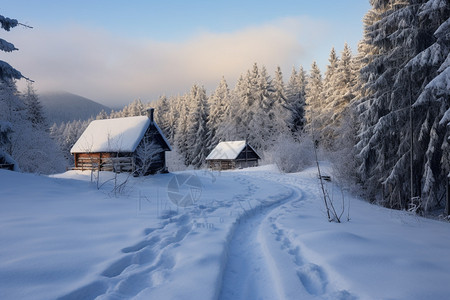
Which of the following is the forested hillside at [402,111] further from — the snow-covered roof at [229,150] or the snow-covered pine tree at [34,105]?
Answer: the snow-covered roof at [229,150]

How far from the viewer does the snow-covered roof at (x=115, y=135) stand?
19.1 metres

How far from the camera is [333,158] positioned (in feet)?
65.6

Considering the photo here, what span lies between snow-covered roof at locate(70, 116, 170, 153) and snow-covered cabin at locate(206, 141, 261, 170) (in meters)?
16.4

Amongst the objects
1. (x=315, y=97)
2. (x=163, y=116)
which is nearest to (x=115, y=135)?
(x=315, y=97)

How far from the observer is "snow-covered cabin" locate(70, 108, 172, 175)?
1881cm

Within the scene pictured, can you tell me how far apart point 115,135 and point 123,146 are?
6.57ft

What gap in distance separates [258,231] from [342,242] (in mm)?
2141

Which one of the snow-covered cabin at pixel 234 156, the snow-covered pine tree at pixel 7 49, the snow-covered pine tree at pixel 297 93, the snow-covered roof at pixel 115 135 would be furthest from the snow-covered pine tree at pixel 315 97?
the snow-covered pine tree at pixel 7 49

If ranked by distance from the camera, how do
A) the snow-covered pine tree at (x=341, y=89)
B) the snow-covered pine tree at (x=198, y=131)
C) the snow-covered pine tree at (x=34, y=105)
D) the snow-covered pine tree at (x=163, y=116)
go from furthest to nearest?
the snow-covered pine tree at (x=163, y=116) → the snow-covered pine tree at (x=198, y=131) → the snow-covered pine tree at (x=34, y=105) → the snow-covered pine tree at (x=341, y=89)

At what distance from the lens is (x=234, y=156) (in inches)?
1342

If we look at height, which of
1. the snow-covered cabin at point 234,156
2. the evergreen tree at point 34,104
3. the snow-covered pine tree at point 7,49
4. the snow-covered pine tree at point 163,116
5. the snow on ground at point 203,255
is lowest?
the snow on ground at point 203,255

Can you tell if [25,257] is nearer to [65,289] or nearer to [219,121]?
[65,289]

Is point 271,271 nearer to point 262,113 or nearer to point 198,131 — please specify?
point 262,113

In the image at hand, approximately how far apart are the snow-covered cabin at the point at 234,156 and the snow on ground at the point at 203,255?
26793mm
